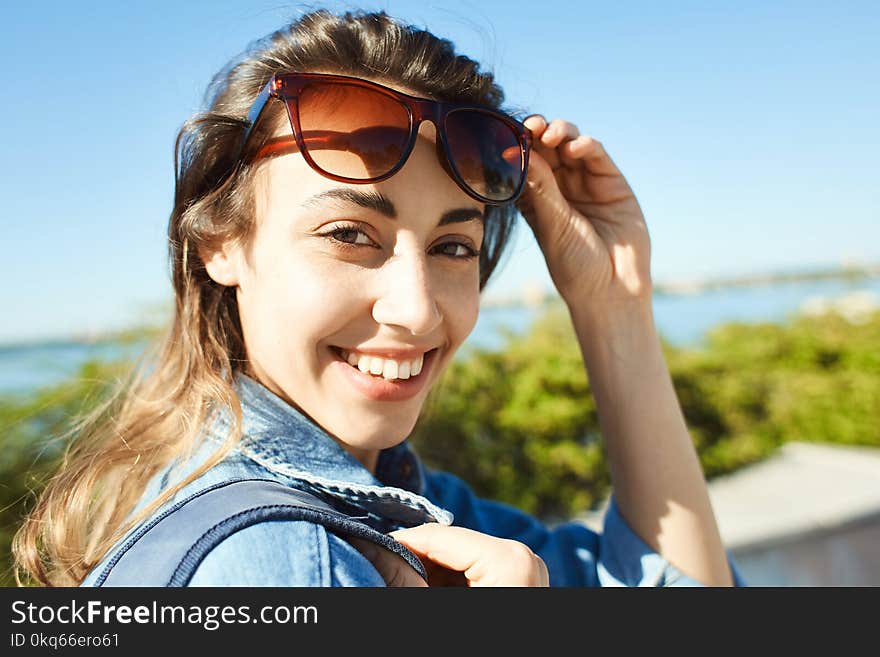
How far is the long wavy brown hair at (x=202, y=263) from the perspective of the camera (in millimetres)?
1544

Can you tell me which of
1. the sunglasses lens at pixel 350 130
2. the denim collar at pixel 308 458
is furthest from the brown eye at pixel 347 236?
the denim collar at pixel 308 458

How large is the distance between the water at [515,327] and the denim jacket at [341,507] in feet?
1.84

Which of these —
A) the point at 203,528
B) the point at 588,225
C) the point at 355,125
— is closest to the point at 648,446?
the point at 588,225

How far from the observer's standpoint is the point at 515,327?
547 centimetres

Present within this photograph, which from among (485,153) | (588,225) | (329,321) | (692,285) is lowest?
(329,321)

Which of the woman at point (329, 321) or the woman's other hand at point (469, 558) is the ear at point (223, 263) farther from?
the woman's other hand at point (469, 558)

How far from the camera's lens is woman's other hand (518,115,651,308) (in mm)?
1979

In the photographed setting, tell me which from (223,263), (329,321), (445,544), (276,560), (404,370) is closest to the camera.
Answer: (276,560)

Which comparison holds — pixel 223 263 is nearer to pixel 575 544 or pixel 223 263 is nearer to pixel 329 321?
pixel 329 321

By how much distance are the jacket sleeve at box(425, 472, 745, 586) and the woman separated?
1 cm

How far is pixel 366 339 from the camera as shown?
1.44 meters

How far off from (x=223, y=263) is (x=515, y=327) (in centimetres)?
400
